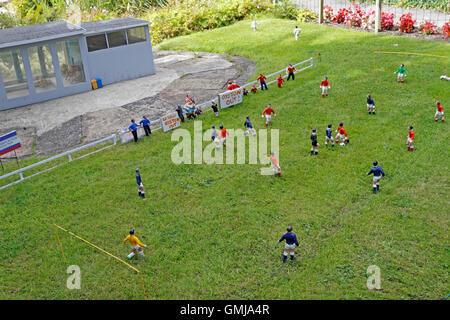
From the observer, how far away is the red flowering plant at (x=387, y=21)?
34844 mm

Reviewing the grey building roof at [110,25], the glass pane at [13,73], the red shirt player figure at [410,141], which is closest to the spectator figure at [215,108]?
the red shirt player figure at [410,141]

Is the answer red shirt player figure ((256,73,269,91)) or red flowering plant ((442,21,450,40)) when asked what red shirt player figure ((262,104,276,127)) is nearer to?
red shirt player figure ((256,73,269,91))

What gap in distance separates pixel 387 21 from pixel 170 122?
2297cm

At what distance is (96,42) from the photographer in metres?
28.9

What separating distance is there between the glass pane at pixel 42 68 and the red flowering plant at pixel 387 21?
85.3ft

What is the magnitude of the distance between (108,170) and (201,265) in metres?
7.57

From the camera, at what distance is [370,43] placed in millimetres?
32344

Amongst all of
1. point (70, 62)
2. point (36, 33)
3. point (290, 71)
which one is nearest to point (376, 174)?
point (290, 71)

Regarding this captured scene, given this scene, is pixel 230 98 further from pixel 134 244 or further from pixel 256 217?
pixel 134 244

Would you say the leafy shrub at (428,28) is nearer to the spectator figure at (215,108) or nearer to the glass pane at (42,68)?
the spectator figure at (215,108)

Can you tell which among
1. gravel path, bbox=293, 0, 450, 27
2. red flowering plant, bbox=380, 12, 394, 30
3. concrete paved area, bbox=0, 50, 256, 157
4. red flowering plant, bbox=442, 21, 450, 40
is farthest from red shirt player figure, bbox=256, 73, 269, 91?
gravel path, bbox=293, 0, 450, 27
